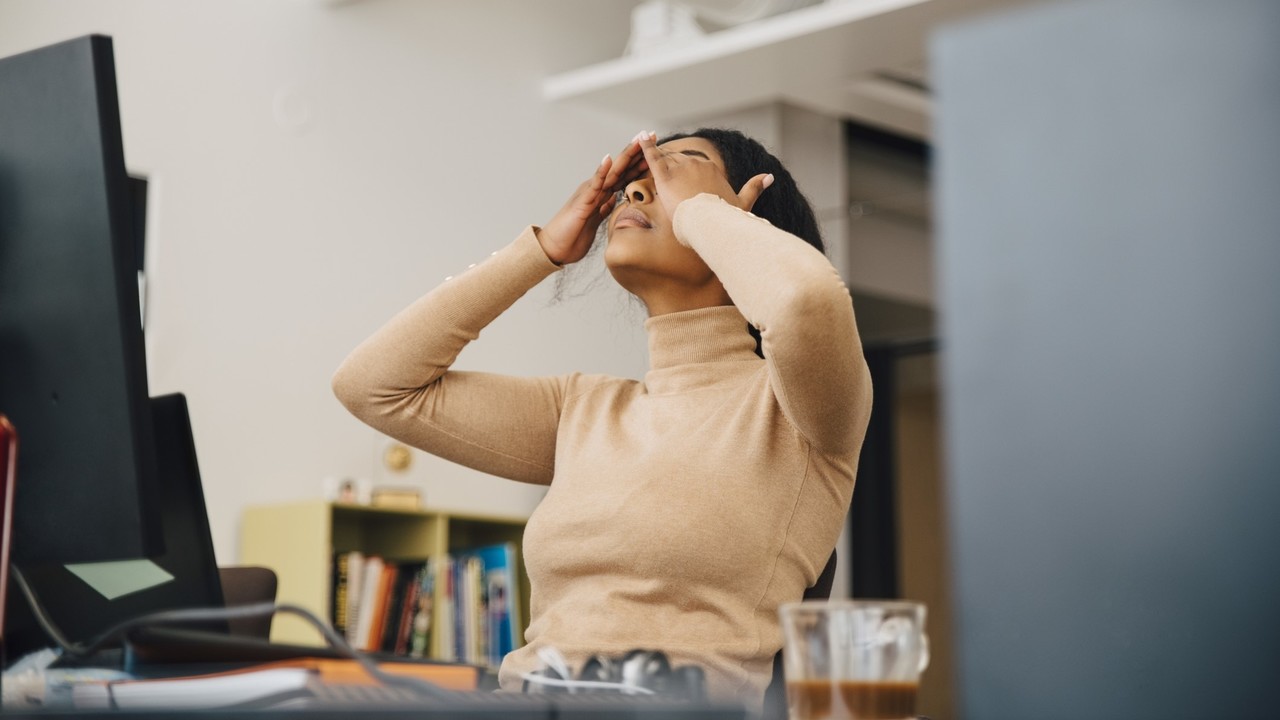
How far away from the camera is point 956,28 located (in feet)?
1.80

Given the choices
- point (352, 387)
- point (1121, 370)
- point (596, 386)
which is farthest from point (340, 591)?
point (1121, 370)

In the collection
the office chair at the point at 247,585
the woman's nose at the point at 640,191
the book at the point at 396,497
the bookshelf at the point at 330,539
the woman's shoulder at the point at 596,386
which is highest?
the woman's nose at the point at 640,191

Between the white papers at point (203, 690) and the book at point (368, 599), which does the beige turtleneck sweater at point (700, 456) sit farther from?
the book at point (368, 599)

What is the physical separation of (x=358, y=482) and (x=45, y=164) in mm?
2874

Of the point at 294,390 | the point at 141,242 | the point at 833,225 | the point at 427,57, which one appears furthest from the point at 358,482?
the point at 833,225

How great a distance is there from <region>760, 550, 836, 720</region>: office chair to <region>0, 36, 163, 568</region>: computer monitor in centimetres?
52

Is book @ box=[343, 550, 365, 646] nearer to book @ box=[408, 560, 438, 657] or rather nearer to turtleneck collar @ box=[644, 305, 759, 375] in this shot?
book @ box=[408, 560, 438, 657]

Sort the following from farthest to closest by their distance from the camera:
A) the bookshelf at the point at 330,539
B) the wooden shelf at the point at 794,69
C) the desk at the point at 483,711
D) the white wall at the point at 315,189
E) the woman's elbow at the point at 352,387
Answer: the wooden shelf at the point at 794,69, the white wall at the point at 315,189, the bookshelf at the point at 330,539, the woman's elbow at the point at 352,387, the desk at the point at 483,711

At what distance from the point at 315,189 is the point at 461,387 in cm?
235

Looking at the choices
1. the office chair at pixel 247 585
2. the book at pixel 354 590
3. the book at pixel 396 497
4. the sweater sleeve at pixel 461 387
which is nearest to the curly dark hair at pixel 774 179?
the sweater sleeve at pixel 461 387

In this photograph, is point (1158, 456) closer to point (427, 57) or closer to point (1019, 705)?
point (1019, 705)

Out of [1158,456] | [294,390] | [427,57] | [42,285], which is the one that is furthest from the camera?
[427,57]

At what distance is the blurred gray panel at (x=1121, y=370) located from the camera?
1.58 feet

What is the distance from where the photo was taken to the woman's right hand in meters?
1.61
